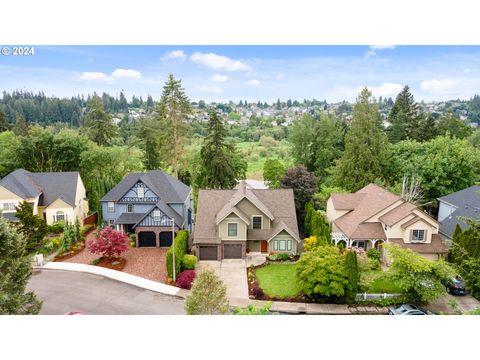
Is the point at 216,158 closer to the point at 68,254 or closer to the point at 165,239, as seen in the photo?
the point at 165,239

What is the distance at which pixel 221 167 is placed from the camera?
35344mm

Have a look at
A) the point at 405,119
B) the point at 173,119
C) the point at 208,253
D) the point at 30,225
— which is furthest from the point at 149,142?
the point at 405,119

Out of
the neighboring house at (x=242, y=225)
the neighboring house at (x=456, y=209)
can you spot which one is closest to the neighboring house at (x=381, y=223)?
the neighboring house at (x=456, y=209)

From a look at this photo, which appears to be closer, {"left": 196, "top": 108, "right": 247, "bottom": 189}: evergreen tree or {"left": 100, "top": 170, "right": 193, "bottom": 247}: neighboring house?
{"left": 100, "top": 170, "right": 193, "bottom": 247}: neighboring house

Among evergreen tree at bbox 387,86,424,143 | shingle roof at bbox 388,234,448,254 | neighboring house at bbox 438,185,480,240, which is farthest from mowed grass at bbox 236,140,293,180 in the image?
shingle roof at bbox 388,234,448,254

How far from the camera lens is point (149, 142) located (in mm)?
41344

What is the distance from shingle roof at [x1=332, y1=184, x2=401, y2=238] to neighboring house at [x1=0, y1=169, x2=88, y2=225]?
19.8 meters

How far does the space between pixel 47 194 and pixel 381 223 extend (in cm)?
2441

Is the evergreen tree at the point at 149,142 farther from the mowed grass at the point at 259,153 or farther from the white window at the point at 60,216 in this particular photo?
the mowed grass at the point at 259,153

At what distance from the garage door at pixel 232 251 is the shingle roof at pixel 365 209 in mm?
7094

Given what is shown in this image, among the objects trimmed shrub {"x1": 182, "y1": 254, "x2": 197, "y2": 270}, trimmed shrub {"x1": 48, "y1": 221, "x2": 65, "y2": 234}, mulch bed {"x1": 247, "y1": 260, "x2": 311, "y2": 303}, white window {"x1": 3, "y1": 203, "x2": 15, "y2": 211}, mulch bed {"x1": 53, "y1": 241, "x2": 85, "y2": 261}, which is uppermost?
white window {"x1": 3, "y1": 203, "x2": 15, "y2": 211}

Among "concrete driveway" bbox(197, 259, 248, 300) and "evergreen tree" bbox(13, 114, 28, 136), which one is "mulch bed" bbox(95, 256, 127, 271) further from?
"evergreen tree" bbox(13, 114, 28, 136)

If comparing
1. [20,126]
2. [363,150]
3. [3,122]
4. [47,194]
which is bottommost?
[47,194]

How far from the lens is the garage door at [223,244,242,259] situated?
85.7 ft
